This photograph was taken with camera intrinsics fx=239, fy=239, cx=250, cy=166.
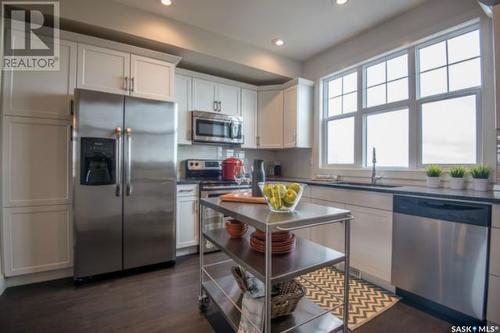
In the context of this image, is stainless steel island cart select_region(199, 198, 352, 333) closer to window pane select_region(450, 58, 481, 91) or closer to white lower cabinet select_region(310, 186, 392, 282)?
white lower cabinet select_region(310, 186, 392, 282)

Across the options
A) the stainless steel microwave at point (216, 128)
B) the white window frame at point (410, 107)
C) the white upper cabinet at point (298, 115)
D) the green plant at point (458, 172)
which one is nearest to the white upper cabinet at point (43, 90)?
the stainless steel microwave at point (216, 128)

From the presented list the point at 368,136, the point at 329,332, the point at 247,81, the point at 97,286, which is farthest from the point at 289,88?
the point at 97,286

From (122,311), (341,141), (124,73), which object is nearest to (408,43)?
(341,141)

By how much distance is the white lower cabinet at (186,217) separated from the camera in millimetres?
3000

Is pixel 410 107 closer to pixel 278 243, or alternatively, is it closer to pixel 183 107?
pixel 278 243

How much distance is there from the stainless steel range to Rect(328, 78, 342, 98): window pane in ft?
6.28

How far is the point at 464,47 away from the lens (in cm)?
232

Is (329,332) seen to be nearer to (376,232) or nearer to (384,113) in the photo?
(376,232)

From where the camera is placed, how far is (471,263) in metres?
1.70

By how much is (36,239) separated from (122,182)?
0.93m


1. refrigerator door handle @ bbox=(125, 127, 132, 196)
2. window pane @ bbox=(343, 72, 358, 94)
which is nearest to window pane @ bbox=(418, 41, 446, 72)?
window pane @ bbox=(343, 72, 358, 94)

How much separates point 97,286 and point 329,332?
2.14m

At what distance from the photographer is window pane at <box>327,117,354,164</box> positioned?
11.1ft

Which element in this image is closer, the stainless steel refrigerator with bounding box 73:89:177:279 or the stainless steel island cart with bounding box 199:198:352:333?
the stainless steel island cart with bounding box 199:198:352:333
